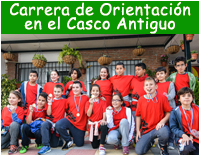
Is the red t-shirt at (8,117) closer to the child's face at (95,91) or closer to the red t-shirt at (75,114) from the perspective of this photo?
the red t-shirt at (75,114)

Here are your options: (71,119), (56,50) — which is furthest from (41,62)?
(71,119)

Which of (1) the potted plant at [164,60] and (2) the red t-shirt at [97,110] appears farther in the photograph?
(1) the potted plant at [164,60]

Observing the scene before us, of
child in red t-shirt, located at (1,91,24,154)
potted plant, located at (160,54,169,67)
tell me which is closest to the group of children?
child in red t-shirt, located at (1,91,24,154)

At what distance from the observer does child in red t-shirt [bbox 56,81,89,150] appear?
117 inches

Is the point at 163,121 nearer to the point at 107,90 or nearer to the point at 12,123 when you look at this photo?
the point at 107,90

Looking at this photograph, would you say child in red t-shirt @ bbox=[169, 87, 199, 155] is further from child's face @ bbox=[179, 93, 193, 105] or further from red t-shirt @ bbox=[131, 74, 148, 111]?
red t-shirt @ bbox=[131, 74, 148, 111]

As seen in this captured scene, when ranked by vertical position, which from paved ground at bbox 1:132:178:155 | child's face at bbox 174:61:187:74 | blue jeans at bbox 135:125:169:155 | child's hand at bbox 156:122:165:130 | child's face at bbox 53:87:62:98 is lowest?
paved ground at bbox 1:132:178:155

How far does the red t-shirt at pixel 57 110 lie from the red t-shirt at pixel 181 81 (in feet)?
7.33

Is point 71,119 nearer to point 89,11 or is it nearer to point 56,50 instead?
point 89,11

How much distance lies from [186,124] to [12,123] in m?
2.78

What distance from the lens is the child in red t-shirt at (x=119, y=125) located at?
8.71 ft

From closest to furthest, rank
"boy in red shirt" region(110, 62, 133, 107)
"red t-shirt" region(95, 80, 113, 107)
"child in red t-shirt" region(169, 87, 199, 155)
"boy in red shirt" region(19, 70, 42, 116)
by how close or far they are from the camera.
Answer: "child in red t-shirt" region(169, 87, 199, 155), "boy in red shirt" region(110, 62, 133, 107), "red t-shirt" region(95, 80, 113, 107), "boy in red shirt" region(19, 70, 42, 116)

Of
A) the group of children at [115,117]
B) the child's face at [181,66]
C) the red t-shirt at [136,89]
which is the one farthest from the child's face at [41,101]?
the child's face at [181,66]

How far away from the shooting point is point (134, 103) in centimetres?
313
